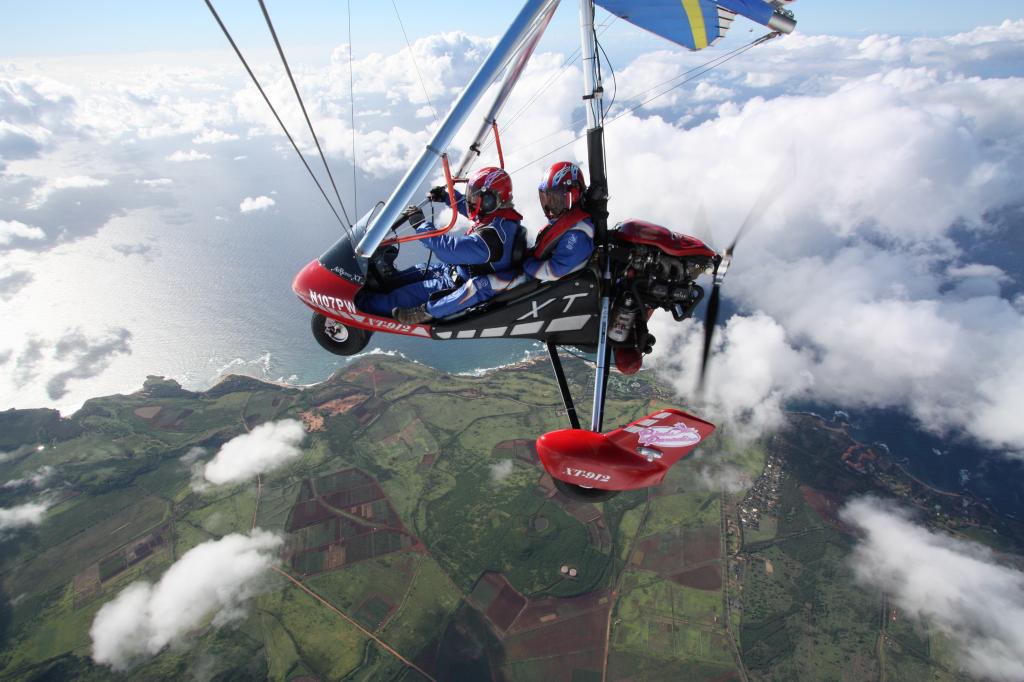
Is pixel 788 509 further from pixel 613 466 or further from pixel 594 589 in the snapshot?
pixel 613 466

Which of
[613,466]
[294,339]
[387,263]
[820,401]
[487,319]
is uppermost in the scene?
[387,263]

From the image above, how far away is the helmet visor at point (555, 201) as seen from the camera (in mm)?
6402

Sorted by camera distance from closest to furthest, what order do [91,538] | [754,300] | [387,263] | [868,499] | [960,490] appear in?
[387,263] → [91,538] → [868,499] → [960,490] → [754,300]

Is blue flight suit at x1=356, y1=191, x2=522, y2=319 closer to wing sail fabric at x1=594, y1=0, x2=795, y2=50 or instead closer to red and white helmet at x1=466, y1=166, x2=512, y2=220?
red and white helmet at x1=466, y1=166, x2=512, y2=220

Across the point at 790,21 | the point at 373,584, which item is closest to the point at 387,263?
the point at 790,21

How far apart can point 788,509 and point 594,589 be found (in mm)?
32073

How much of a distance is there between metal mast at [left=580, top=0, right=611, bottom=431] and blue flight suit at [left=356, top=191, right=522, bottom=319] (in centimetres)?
122

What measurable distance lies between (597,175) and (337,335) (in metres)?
5.47

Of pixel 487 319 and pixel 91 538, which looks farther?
pixel 91 538

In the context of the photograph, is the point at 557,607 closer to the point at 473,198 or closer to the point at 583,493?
the point at 583,493

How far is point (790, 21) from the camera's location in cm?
565

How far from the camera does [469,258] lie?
21.9 ft

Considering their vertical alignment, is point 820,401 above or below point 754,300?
below

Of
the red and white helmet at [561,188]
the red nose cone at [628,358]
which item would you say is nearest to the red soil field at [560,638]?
the red nose cone at [628,358]
